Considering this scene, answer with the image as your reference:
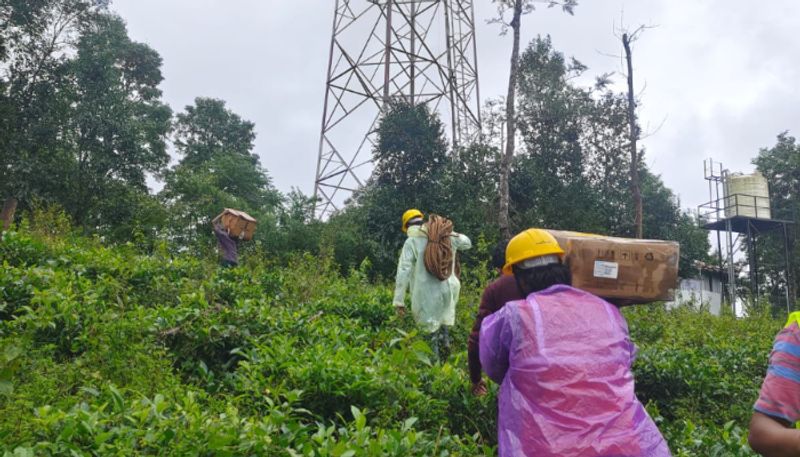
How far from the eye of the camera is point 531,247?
121 inches

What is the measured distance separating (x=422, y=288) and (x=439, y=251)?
418 millimetres

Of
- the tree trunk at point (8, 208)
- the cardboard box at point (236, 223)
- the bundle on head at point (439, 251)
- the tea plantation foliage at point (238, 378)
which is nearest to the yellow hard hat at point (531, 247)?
the tea plantation foliage at point (238, 378)

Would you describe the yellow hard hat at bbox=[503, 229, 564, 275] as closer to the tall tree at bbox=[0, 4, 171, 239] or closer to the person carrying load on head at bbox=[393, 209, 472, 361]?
the person carrying load on head at bbox=[393, 209, 472, 361]

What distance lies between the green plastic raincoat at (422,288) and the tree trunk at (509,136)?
23.1 ft

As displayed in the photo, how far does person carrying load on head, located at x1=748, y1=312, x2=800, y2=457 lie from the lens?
1942 millimetres

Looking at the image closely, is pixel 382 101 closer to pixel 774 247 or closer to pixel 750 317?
pixel 750 317

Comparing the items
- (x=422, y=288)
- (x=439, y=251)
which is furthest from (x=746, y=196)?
(x=422, y=288)

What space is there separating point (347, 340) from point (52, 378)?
228 centimetres

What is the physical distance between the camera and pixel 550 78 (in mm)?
22297

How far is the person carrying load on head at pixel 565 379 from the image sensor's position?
2.55 m

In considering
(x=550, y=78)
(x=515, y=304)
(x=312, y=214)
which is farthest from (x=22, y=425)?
(x=550, y=78)

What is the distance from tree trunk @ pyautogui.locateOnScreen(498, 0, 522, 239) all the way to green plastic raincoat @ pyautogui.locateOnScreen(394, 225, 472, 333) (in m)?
7.03

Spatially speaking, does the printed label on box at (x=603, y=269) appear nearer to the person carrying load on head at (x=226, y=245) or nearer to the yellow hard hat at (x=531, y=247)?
the yellow hard hat at (x=531, y=247)

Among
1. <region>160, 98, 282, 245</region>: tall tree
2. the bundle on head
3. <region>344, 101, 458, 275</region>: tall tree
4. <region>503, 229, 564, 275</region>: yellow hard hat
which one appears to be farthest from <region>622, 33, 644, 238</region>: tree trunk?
<region>503, 229, 564, 275</region>: yellow hard hat
